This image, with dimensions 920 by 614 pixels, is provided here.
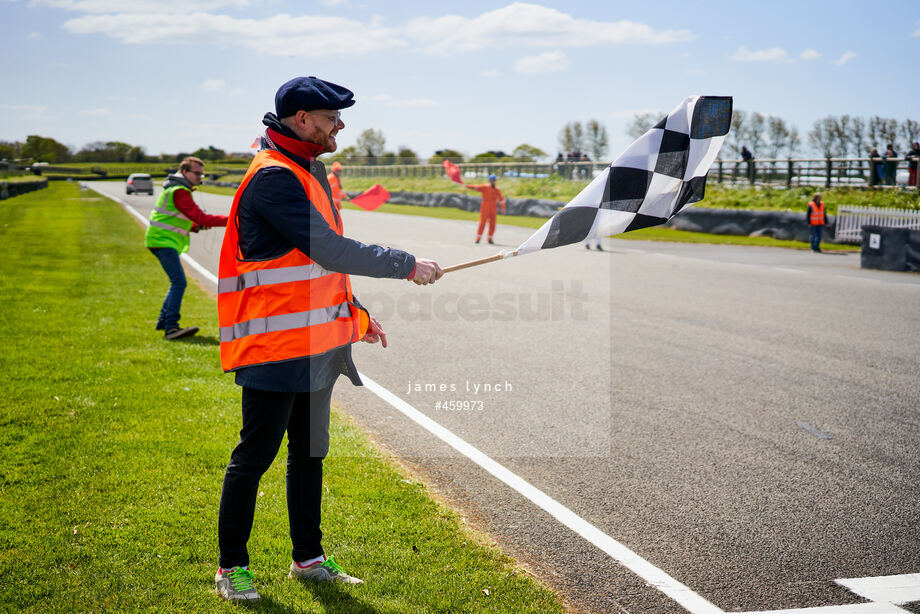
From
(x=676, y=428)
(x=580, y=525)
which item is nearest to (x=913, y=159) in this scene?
(x=676, y=428)

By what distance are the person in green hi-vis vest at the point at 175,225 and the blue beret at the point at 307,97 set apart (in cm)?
493

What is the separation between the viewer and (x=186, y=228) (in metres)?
7.89

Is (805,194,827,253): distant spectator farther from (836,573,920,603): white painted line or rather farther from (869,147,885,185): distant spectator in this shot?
(836,573,920,603): white painted line

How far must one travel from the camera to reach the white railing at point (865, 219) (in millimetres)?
20453

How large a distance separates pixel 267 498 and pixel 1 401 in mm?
2813

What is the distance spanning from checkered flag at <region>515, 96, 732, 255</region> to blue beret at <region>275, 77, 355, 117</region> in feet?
4.33

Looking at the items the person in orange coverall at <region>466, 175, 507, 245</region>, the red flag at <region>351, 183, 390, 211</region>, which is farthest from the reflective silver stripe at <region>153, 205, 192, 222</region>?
the person in orange coverall at <region>466, 175, 507, 245</region>

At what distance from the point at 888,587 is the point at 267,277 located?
298cm

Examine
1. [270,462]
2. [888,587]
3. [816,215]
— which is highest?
[816,215]

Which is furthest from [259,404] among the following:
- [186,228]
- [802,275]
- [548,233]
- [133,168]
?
[133,168]

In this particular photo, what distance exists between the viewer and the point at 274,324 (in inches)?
114

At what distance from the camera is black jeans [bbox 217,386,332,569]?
9.73 ft

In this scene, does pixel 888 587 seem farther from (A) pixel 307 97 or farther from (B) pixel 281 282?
(A) pixel 307 97

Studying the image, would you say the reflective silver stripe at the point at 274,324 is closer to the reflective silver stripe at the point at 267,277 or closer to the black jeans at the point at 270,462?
the reflective silver stripe at the point at 267,277
